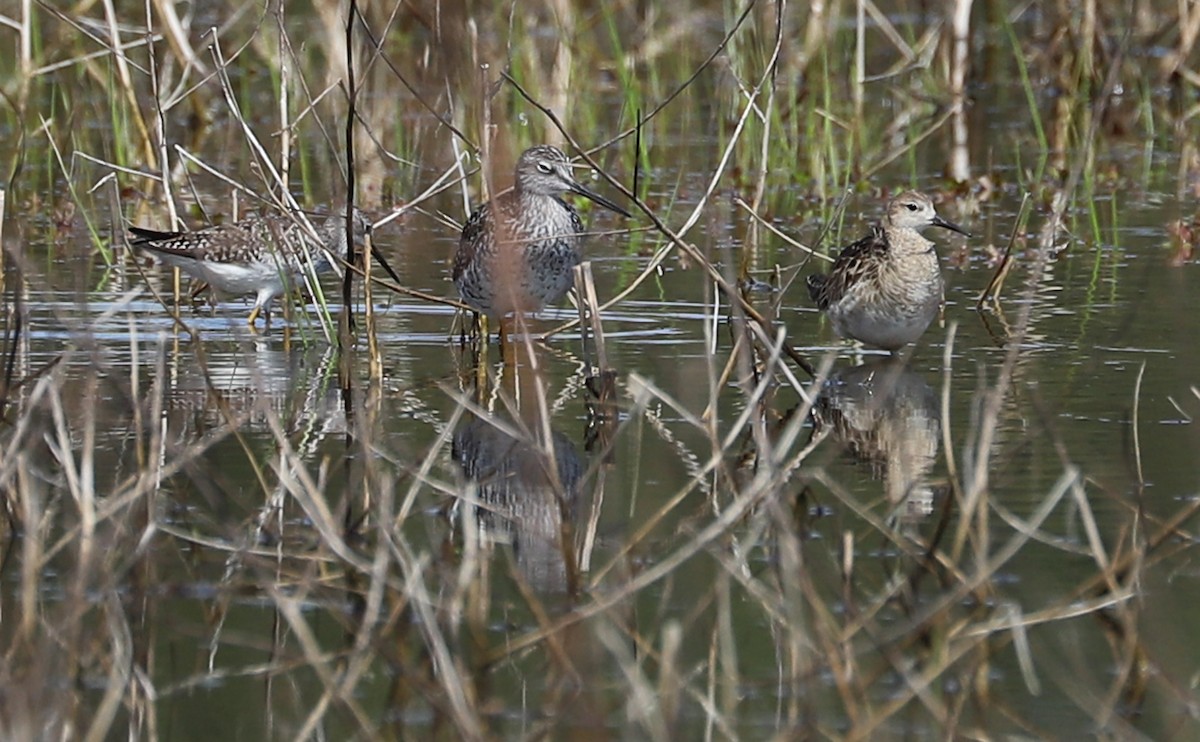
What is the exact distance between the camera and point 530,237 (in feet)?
29.5

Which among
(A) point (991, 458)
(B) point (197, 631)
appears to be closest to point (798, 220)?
(A) point (991, 458)

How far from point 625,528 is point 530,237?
3314mm

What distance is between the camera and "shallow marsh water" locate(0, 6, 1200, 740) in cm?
452

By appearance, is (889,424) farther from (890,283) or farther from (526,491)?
(526,491)

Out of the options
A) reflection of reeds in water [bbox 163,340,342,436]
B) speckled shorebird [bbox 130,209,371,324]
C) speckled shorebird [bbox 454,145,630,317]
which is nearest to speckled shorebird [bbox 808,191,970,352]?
speckled shorebird [bbox 454,145,630,317]

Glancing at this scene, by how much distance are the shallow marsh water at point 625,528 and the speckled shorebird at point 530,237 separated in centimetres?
23

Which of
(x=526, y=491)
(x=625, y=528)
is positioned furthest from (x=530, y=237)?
(x=625, y=528)

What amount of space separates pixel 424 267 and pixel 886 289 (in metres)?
2.92

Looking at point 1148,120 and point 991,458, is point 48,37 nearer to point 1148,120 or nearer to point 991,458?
point 1148,120

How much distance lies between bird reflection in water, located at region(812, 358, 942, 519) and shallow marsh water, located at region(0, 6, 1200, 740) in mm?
21

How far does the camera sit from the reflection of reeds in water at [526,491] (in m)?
5.31

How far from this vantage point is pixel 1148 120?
13500mm

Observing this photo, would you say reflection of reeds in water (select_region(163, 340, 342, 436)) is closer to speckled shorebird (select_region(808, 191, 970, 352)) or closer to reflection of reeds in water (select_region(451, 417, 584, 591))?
reflection of reeds in water (select_region(451, 417, 584, 591))

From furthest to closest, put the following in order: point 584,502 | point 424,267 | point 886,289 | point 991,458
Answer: point 424,267, point 886,289, point 991,458, point 584,502
